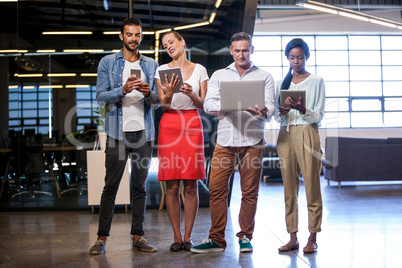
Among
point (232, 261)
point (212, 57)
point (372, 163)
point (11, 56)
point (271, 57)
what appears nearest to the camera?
point (232, 261)

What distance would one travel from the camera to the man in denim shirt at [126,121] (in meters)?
3.25

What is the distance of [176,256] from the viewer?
124 inches

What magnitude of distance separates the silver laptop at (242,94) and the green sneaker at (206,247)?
978mm

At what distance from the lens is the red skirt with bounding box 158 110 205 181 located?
322 cm

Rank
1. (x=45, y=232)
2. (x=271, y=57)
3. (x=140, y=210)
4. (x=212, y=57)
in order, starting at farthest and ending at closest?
(x=271, y=57) < (x=212, y=57) < (x=45, y=232) < (x=140, y=210)

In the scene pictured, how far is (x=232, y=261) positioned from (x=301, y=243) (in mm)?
790

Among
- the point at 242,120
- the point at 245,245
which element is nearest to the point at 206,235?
the point at 245,245

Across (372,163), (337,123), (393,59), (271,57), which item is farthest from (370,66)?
(372,163)

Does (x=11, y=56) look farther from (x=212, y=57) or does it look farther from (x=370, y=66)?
(x=370, y=66)

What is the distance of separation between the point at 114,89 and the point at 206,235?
1540 mm

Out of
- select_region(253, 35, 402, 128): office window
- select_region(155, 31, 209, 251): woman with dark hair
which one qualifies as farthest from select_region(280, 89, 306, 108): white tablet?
select_region(253, 35, 402, 128): office window

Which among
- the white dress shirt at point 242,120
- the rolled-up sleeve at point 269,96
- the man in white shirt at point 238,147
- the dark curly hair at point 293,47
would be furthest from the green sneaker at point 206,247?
the dark curly hair at point 293,47

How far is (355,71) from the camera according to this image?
50.5 feet

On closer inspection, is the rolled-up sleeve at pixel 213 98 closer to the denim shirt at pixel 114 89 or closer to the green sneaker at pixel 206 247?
the denim shirt at pixel 114 89
